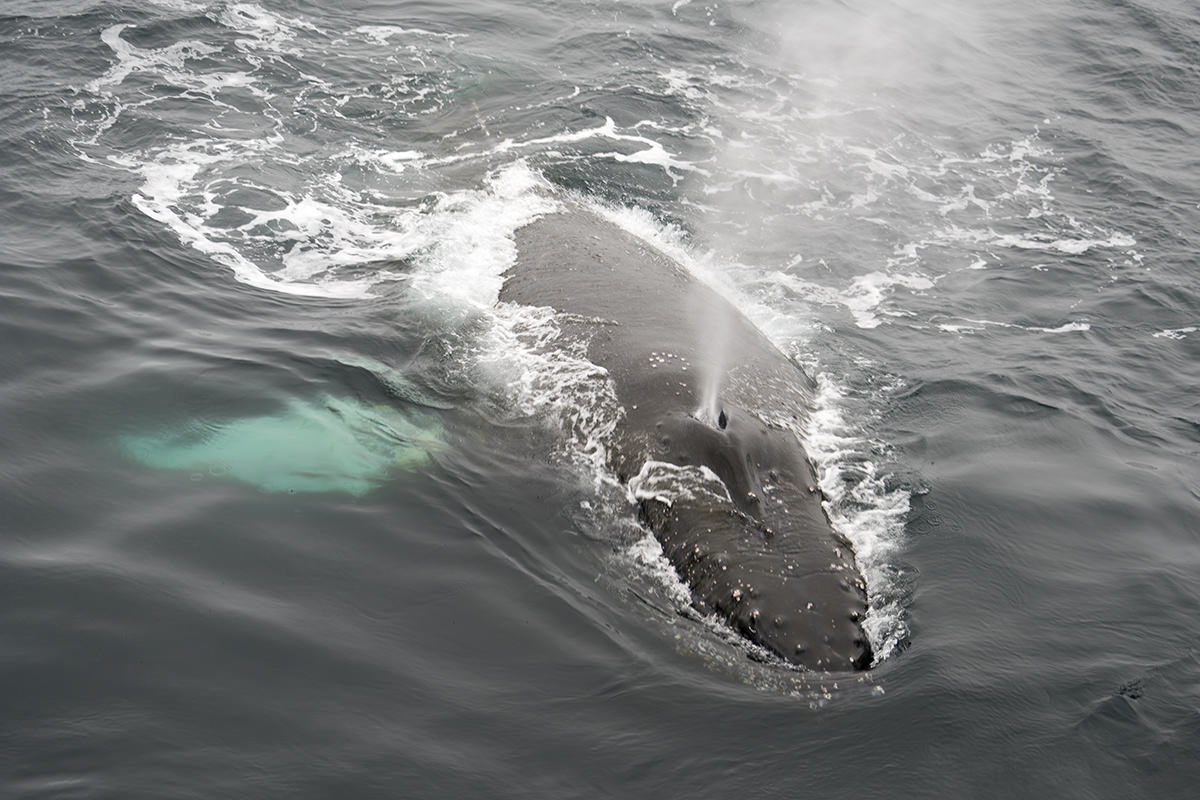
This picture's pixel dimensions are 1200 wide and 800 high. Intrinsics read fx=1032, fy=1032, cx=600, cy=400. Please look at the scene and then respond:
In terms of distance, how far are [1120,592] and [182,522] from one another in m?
11.5

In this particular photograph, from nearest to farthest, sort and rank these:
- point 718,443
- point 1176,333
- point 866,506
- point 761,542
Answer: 1. point 761,542
2. point 718,443
3. point 866,506
4. point 1176,333

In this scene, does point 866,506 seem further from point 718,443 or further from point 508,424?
point 508,424

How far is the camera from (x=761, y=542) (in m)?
12.2

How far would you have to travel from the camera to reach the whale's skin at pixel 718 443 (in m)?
11.4

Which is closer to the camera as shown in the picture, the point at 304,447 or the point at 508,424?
the point at 304,447

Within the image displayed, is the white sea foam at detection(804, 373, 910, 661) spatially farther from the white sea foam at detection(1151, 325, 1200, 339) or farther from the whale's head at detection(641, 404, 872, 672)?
the white sea foam at detection(1151, 325, 1200, 339)

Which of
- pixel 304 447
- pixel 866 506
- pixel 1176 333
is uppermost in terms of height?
pixel 304 447

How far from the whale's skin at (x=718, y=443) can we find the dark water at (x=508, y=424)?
0.42m

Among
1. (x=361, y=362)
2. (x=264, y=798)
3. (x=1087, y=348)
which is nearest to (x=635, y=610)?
(x=264, y=798)

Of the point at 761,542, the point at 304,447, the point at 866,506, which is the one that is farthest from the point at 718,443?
the point at 304,447

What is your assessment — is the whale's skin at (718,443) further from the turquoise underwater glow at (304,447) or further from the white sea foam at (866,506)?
the turquoise underwater glow at (304,447)

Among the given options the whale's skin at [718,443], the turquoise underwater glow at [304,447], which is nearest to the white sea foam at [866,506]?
the whale's skin at [718,443]

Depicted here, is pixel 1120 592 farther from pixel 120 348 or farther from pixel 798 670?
pixel 120 348

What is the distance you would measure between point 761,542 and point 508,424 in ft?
14.2
